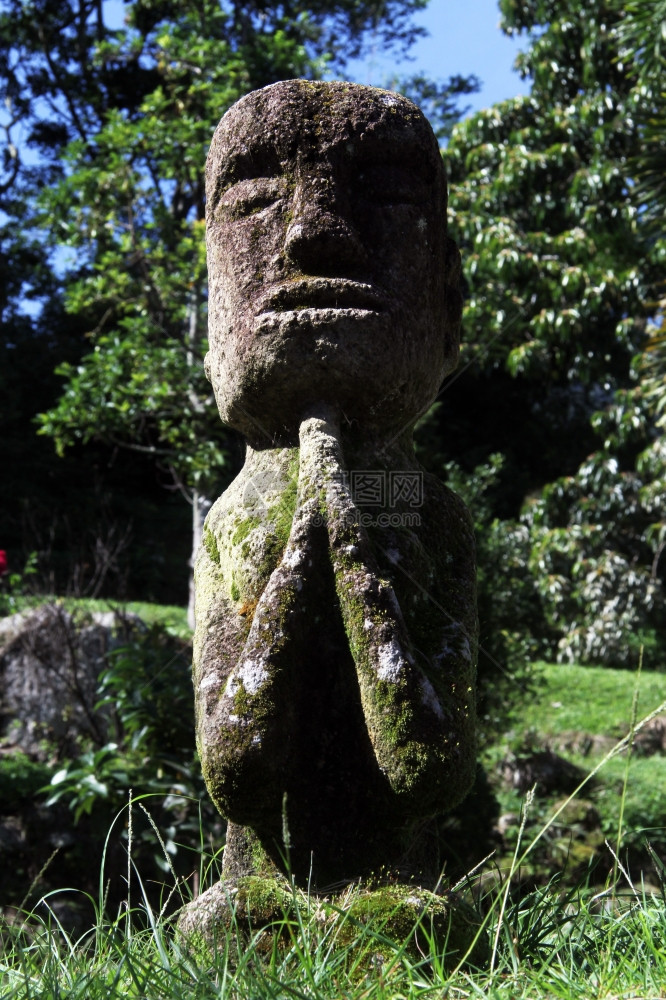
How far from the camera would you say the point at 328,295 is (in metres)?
2.51

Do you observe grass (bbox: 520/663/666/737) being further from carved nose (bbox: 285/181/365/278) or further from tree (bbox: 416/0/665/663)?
carved nose (bbox: 285/181/365/278)

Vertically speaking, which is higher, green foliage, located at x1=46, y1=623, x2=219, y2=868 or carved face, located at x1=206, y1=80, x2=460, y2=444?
carved face, located at x1=206, y1=80, x2=460, y2=444

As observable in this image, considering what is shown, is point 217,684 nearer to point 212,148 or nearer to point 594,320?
point 212,148

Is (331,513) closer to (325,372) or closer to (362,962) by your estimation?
(325,372)

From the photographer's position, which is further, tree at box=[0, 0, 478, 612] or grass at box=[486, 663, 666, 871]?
tree at box=[0, 0, 478, 612]

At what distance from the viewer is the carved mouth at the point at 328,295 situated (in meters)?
2.51

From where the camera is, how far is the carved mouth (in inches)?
99.0

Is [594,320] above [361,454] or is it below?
above

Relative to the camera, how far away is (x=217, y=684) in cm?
235

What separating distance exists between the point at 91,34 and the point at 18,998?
52.6 ft

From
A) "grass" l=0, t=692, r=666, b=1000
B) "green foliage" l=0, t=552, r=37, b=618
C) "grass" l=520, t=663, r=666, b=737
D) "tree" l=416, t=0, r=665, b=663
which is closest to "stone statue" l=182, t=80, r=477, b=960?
"grass" l=0, t=692, r=666, b=1000

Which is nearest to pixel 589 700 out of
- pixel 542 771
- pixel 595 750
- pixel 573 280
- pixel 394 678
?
pixel 595 750

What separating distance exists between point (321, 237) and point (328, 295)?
16 centimetres

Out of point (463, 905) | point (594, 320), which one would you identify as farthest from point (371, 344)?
point (594, 320)
